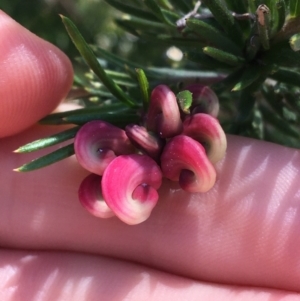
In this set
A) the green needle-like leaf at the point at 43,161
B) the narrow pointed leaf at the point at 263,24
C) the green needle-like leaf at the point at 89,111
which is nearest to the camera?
the narrow pointed leaf at the point at 263,24

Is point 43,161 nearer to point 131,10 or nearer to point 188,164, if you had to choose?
point 188,164

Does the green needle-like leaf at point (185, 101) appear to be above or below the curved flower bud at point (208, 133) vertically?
above

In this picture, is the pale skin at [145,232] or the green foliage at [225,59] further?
the pale skin at [145,232]

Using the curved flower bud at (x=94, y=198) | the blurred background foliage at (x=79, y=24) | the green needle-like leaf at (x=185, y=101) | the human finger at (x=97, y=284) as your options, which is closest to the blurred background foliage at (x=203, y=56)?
the blurred background foliage at (x=79, y=24)

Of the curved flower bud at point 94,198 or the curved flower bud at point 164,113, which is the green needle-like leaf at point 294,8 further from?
the curved flower bud at point 94,198

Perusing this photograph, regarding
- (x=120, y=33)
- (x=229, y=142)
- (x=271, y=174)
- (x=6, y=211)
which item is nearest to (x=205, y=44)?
(x=229, y=142)

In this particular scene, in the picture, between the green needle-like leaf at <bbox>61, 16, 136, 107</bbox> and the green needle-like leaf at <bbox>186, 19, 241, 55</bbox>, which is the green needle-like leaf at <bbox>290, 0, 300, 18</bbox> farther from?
the green needle-like leaf at <bbox>61, 16, 136, 107</bbox>

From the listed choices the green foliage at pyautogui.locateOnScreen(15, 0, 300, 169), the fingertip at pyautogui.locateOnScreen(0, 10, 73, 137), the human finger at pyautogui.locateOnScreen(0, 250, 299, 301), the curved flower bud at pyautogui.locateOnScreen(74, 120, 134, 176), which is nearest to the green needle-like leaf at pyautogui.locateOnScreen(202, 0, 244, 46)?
the green foliage at pyautogui.locateOnScreen(15, 0, 300, 169)
